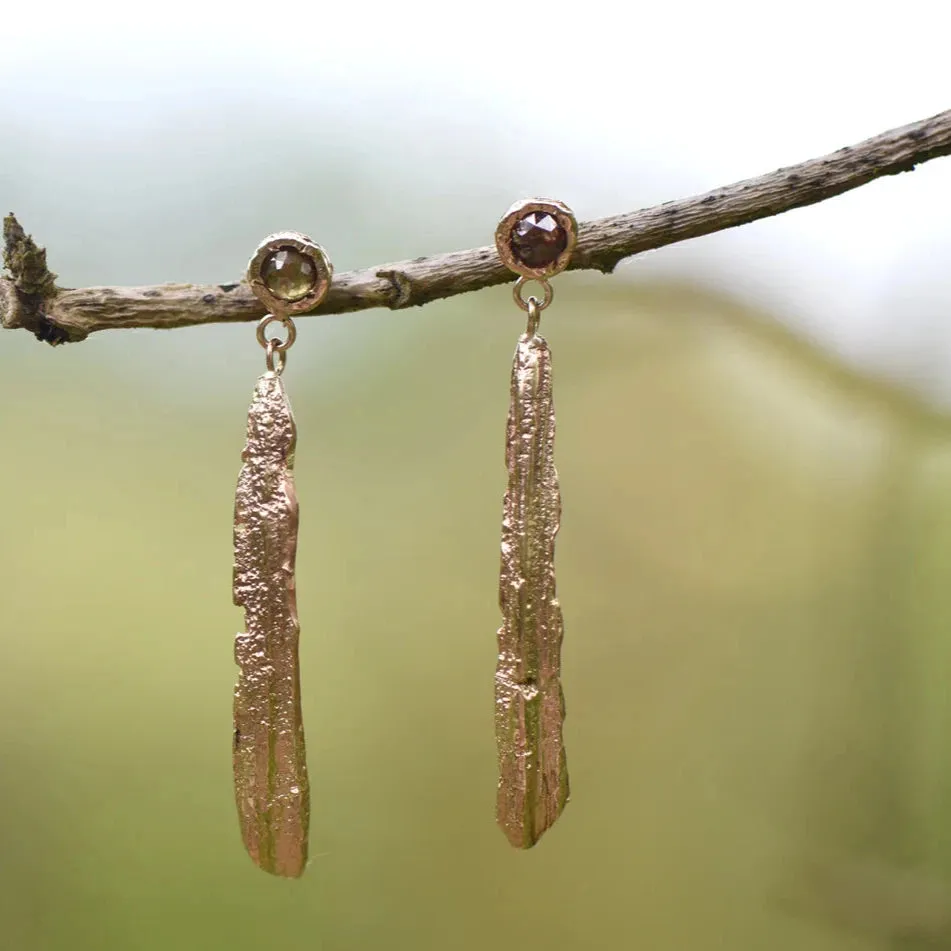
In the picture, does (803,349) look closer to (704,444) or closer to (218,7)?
(704,444)

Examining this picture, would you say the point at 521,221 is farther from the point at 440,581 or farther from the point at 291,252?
the point at 440,581

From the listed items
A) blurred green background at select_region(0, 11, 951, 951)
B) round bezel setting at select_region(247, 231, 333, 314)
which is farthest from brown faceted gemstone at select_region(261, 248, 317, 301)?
blurred green background at select_region(0, 11, 951, 951)

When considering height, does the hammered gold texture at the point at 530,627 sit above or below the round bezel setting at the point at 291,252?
below

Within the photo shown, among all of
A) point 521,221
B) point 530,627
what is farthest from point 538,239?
point 530,627

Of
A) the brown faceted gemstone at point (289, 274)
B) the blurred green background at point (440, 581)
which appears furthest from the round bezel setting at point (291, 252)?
the blurred green background at point (440, 581)

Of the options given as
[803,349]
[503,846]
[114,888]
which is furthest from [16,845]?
[803,349]

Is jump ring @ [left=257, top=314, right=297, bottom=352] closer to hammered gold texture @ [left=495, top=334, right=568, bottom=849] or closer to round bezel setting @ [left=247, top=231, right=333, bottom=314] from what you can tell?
round bezel setting @ [left=247, top=231, right=333, bottom=314]

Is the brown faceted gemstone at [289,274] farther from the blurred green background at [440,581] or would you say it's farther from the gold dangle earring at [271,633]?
the blurred green background at [440,581]

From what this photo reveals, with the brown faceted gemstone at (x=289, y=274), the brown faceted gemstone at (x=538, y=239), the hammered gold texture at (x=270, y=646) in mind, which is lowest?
the hammered gold texture at (x=270, y=646)
